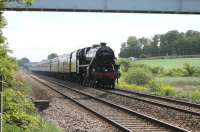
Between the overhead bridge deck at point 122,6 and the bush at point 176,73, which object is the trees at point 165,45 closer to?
the bush at point 176,73

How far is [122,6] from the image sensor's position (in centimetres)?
3553

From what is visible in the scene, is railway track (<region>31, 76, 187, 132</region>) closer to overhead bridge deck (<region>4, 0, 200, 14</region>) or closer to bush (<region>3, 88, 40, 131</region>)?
bush (<region>3, 88, 40, 131</region>)

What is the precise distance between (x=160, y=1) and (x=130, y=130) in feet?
82.7

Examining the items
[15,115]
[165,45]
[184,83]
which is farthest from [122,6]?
[165,45]

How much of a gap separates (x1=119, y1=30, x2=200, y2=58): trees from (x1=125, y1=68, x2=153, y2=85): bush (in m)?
87.7

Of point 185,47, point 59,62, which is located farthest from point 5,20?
point 185,47

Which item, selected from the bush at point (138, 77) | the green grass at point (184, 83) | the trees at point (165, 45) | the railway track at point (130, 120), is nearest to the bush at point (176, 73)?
the green grass at point (184, 83)

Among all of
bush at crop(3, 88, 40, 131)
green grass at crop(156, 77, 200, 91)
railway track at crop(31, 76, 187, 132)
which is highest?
bush at crop(3, 88, 40, 131)

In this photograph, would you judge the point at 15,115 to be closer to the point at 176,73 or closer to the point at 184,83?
the point at 184,83

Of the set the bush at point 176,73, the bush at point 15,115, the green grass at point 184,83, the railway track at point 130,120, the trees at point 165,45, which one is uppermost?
the trees at point 165,45

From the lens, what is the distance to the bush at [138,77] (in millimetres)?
49031

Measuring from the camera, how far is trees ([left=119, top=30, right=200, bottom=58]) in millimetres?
138375

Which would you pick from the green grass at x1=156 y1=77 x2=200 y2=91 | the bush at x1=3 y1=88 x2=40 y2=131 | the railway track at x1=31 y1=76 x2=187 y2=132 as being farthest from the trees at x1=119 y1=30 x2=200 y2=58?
the bush at x1=3 y1=88 x2=40 y2=131

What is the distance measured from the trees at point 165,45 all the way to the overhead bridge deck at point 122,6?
10014 centimetres
